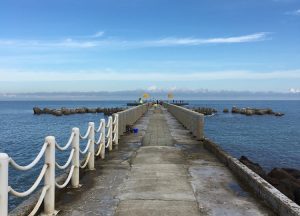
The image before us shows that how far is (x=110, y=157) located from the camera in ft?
35.2

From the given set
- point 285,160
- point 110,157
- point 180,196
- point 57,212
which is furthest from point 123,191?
point 285,160

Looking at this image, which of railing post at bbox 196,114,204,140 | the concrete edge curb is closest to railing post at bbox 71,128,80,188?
the concrete edge curb

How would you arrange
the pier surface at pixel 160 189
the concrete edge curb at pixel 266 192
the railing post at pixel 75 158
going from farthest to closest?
the railing post at pixel 75 158 → the pier surface at pixel 160 189 → the concrete edge curb at pixel 266 192

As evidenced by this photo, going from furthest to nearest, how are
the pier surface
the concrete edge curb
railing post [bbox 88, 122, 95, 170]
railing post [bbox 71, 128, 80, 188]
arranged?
1. railing post [bbox 88, 122, 95, 170]
2. railing post [bbox 71, 128, 80, 188]
3. the pier surface
4. the concrete edge curb

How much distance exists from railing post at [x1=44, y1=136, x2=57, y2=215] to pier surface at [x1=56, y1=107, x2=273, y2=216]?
25 centimetres

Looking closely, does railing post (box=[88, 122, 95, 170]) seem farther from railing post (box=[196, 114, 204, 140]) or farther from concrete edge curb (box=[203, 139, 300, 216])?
railing post (box=[196, 114, 204, 140])

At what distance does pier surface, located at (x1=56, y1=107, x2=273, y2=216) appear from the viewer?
5.85 metres

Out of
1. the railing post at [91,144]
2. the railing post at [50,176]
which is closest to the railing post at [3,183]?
the railing post at [50,176]

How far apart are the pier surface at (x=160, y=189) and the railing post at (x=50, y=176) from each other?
0.25 m

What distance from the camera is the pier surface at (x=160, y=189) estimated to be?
5.85 m

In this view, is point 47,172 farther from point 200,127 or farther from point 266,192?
point 200,127

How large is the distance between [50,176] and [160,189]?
2469 mm

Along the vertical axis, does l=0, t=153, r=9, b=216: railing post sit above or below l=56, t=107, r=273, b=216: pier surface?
above

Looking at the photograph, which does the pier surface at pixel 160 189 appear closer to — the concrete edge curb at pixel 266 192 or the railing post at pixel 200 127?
the concrete edge curb at pixel 266 192
